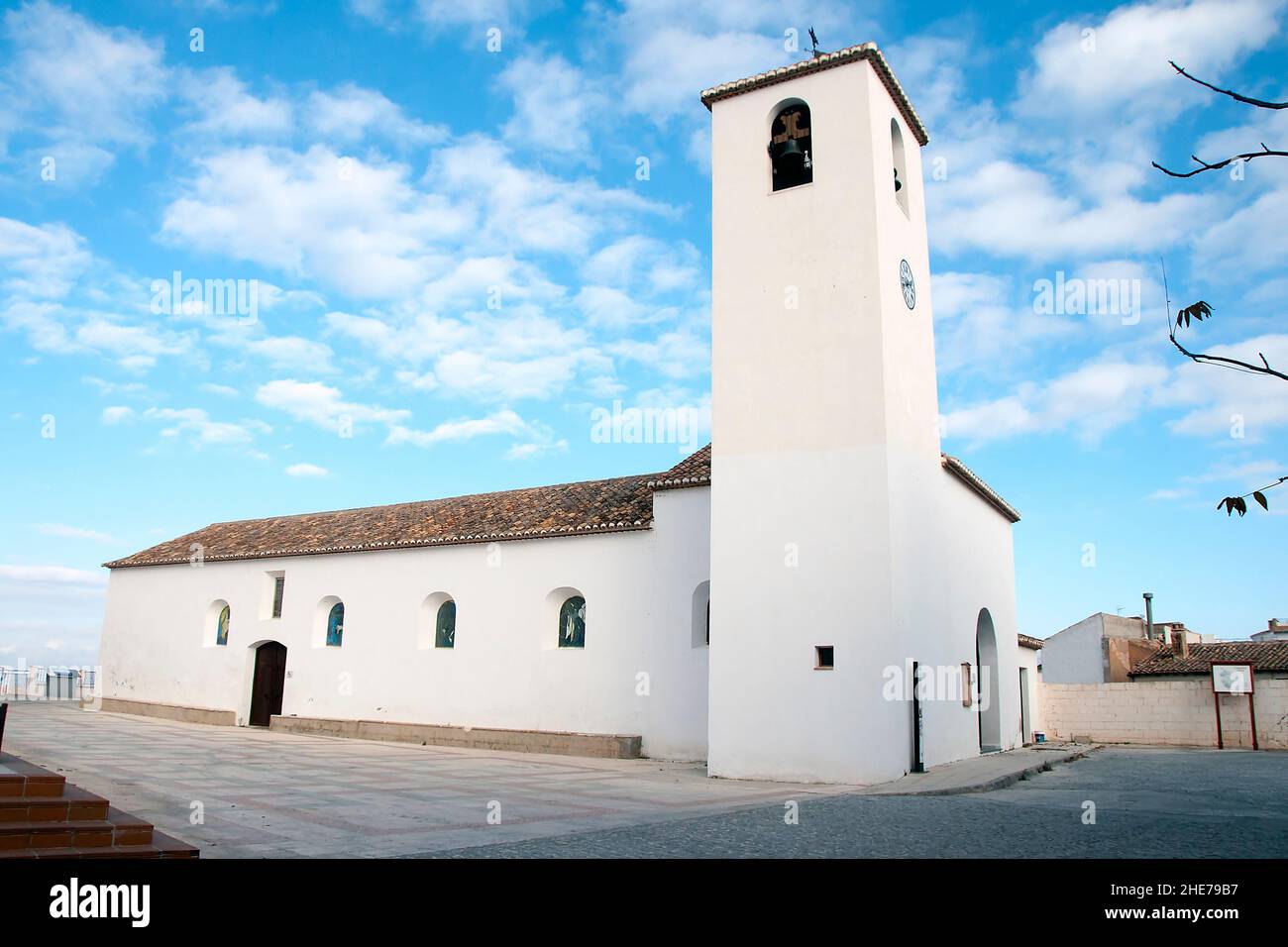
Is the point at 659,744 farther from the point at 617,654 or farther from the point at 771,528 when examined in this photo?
the point at 771,528

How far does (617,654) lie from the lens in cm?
1689

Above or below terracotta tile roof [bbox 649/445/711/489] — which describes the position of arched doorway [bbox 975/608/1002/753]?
below

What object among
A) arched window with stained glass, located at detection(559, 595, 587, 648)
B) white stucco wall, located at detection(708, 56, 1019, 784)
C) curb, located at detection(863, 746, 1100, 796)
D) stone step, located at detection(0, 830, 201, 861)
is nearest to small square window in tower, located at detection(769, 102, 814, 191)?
white stucco wall, located at detection(708, 56, 1019, 784)

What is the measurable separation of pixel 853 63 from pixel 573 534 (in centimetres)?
986

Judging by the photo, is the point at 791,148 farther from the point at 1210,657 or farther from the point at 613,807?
the point at 1210,657

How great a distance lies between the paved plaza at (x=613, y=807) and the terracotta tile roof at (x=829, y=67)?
10905mm

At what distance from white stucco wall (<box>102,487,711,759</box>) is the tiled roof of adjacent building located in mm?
261

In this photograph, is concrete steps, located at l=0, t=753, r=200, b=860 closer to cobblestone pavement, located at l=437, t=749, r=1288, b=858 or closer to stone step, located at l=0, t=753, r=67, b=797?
stone step, located at l=0, t=753, r=67, b=797

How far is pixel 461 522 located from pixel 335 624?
14.5 feet

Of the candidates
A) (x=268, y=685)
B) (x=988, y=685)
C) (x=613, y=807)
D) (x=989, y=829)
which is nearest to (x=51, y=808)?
(x=613, y=807)

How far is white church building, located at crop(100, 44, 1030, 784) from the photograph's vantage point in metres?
12.7

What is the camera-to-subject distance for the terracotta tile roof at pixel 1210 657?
26.0 metres

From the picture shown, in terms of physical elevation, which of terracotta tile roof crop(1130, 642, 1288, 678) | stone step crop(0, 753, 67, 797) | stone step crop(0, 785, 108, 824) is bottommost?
stone step crop(0, 785, 108, 824)

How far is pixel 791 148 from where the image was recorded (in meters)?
14.1
